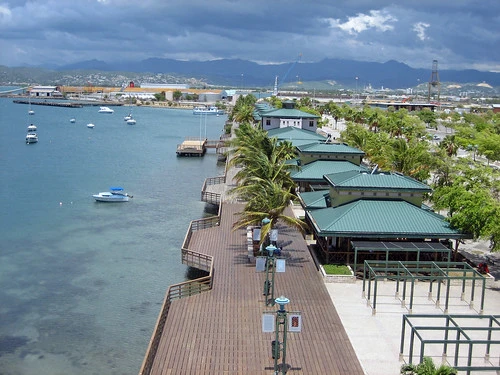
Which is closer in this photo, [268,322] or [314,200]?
[268,322]

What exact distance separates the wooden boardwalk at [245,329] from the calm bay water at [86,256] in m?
4.28

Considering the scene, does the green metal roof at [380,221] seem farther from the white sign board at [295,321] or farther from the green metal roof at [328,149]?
the green metal roof at [328,149]

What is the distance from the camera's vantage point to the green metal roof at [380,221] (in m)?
33.8

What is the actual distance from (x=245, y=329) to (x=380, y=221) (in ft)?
43.4

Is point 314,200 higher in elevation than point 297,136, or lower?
lower

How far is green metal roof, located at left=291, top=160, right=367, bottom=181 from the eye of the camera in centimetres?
5025

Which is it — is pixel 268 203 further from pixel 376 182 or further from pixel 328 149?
pixel 328 149

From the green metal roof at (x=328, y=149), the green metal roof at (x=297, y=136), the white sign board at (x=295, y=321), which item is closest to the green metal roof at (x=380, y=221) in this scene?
the white sign board at (x=295, y=321)

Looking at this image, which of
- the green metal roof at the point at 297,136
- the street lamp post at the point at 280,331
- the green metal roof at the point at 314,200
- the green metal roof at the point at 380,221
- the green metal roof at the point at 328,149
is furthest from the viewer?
the green metal roof at the point at 297,136

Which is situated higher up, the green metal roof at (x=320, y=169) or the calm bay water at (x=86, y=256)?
the green metal roof at (x=320, y=169)

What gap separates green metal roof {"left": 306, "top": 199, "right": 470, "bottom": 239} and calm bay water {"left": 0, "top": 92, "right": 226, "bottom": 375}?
36.2ft

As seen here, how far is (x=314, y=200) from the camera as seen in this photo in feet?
136

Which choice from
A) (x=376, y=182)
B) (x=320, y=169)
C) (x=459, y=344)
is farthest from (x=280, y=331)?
(x=320, y=169)

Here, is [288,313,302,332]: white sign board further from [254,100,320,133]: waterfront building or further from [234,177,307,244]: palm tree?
[254,100,320,133]: waterfront building
